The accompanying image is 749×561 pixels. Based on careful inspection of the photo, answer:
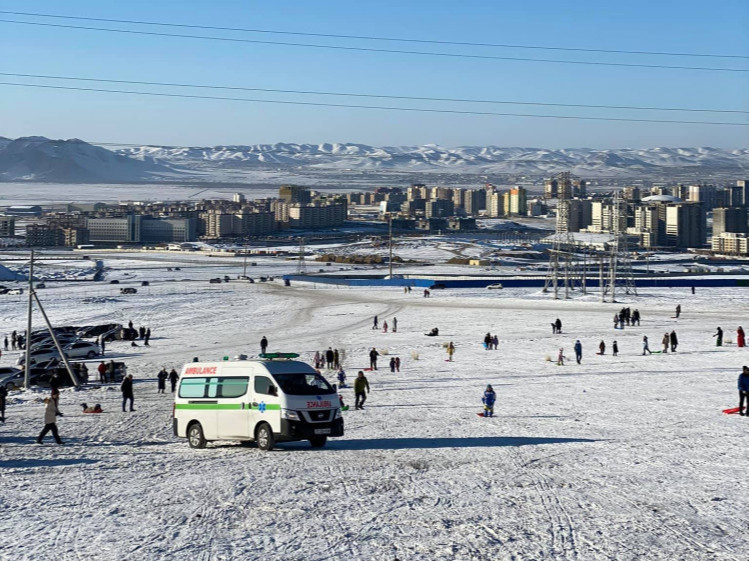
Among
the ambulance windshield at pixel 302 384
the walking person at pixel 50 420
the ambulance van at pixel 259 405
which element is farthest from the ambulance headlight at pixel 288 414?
the walking person at pixel 50 420

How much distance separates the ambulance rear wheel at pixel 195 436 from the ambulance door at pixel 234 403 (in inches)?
12.6

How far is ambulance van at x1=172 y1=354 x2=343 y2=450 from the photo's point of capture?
12.4m

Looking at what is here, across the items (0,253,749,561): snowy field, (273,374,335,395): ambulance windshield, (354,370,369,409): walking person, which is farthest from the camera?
(354,370,369,409): walking person

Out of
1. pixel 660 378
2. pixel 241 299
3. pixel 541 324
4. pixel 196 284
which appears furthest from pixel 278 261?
pixel 660 378

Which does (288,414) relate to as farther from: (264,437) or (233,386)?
(233,386)

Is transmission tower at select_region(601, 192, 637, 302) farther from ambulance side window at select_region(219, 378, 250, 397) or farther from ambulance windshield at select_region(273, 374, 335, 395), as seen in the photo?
ambulance side window at select_region(219, 378, 250, 397)

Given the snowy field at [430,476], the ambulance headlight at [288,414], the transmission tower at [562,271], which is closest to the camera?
the snowy field at [430,476]

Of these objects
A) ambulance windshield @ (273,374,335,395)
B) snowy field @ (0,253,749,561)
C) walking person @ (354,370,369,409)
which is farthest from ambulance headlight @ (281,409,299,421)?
walking person @ (354,370,369,409)

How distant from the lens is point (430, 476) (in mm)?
10984

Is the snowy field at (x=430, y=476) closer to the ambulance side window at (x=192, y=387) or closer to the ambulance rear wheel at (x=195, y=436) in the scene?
the ambulance rear wheel at (x=195, y=436)

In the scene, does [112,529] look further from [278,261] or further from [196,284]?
[278,261]

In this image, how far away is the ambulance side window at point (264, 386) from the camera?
1248cm

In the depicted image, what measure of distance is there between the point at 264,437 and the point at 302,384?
2.77 ft

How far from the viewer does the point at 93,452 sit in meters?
12.8
